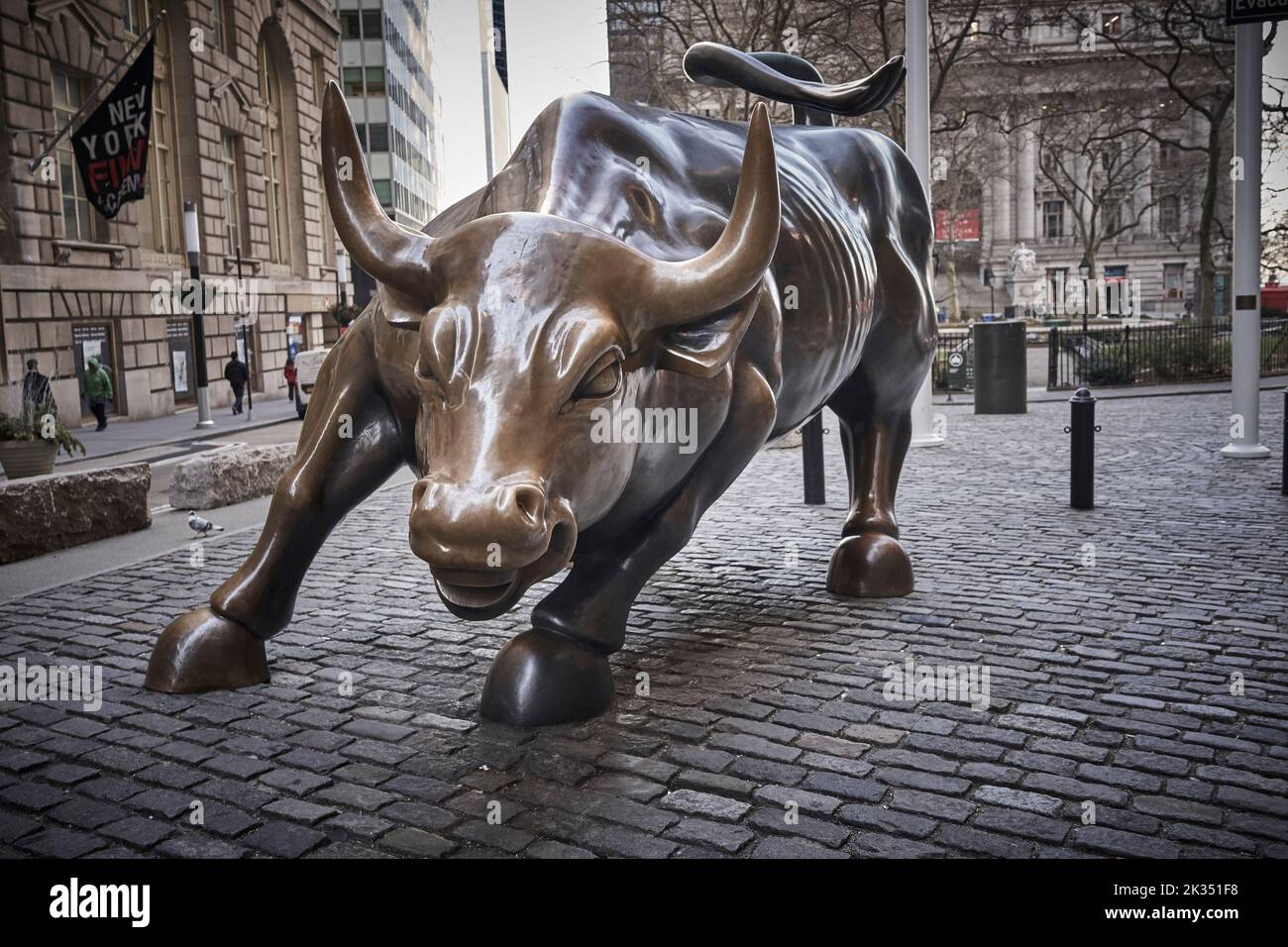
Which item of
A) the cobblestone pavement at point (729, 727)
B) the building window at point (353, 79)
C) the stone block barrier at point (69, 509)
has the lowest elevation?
the cobblestone pavement at point (729, 727)

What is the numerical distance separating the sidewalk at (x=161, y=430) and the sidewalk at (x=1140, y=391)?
531 inches

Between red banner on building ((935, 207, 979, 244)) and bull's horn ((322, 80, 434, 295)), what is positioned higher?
red banner on building ((935, 207, 979, 244))

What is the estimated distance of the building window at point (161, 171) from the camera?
86.4ft

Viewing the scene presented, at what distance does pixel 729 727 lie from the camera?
14.2ft

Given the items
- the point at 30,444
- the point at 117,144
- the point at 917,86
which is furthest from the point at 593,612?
the point at 117,144

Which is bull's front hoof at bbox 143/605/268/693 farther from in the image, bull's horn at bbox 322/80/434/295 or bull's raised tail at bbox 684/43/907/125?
bull's raised tail at bbox 684/43/907/125

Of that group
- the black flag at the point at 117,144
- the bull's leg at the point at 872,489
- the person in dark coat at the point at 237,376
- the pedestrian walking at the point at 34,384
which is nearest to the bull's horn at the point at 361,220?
the bull's leg at the point at 872,489

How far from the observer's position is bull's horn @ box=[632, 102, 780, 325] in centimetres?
365

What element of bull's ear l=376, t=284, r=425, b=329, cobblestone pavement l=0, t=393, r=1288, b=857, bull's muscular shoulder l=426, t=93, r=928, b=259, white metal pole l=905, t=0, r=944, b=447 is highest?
white metal pole l=905, t=0, r=944, b=447

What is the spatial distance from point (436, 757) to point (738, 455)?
1653 millimetres

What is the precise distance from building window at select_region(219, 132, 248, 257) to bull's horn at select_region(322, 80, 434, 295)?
27.0m

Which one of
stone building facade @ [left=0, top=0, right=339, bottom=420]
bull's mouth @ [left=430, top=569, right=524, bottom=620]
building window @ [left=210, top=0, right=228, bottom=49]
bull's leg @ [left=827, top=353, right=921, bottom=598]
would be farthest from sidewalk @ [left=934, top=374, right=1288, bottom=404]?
building window @ [left=210, top=0, right=228, bottom=49]

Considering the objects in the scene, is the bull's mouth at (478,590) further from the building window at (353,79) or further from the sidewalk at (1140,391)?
the building window at (353,79)
